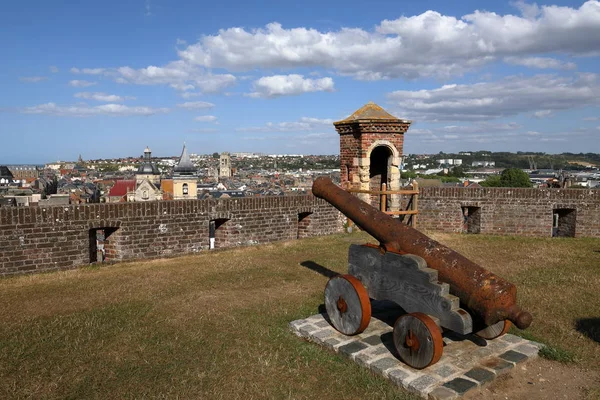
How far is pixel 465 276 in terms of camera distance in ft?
12.6

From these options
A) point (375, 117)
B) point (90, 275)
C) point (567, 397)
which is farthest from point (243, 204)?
point (567, 397)

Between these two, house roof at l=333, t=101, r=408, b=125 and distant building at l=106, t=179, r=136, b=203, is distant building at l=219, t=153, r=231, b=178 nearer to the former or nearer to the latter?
distant building at l=106, t=179, r=136, b=203

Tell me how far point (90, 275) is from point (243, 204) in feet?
12.0

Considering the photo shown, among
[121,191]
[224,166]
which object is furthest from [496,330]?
[224,166]

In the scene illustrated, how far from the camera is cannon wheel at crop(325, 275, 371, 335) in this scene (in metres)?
4.47

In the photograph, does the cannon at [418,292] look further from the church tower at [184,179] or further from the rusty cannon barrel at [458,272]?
the church tower at [184,179]

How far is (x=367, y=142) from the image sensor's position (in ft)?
39.4

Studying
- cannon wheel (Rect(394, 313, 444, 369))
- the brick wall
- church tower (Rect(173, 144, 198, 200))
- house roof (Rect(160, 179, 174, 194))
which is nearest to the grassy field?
cannon wheel (Rect(394, 313, 444, 369))

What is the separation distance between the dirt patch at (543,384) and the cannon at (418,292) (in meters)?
0.41

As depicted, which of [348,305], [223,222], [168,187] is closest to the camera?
[348,305]

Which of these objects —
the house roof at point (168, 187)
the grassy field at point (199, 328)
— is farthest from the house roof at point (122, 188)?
the grassy field at point (199, 328)

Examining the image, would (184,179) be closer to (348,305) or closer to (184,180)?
(184,180)

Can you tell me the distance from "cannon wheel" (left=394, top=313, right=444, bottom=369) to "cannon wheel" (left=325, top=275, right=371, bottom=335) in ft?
1.51

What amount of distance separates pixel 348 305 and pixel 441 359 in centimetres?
103
